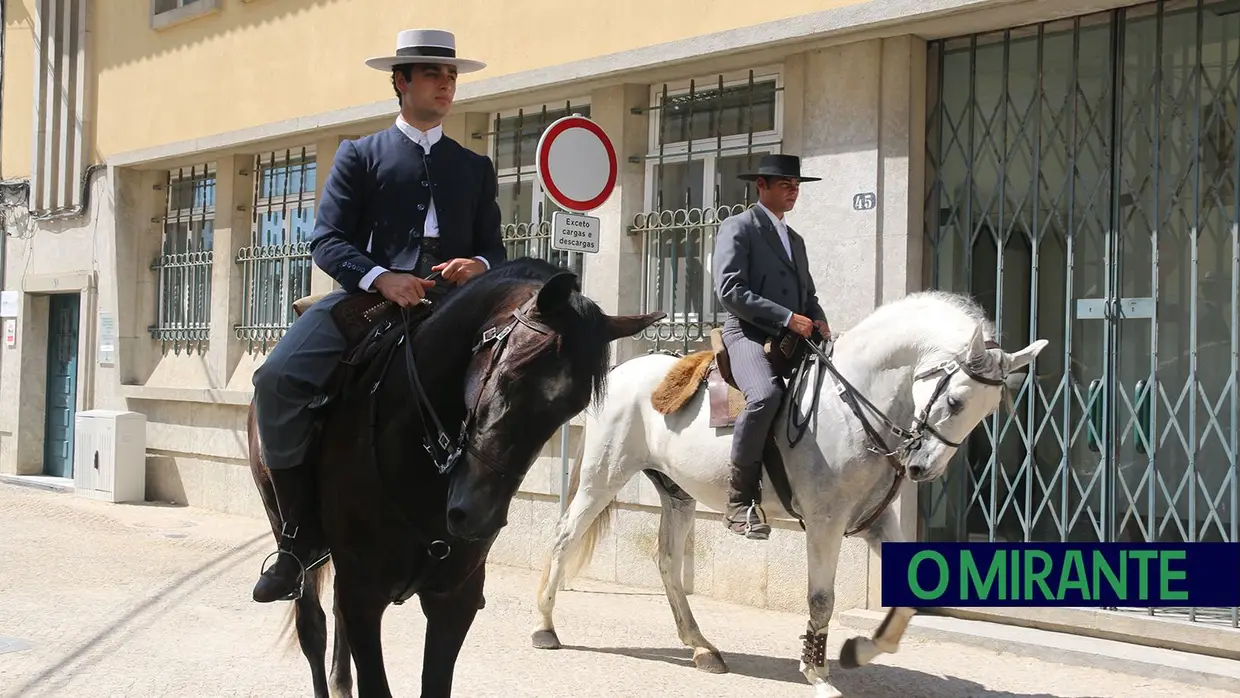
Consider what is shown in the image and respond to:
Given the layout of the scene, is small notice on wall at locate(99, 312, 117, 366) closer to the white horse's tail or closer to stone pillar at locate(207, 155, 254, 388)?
stone pillar at locate(207, 155, 254, 388)

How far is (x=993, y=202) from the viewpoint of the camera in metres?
7.88

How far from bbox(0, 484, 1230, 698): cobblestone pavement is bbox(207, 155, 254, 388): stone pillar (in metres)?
3.93

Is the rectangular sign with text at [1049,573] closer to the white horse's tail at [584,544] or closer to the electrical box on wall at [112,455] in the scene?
the white horse's tail at [584,544]

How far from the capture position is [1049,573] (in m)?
5.54

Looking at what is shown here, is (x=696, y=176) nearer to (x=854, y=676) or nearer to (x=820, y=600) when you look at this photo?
(x=854, y=676)

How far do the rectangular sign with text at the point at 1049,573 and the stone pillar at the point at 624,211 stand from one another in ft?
13.6

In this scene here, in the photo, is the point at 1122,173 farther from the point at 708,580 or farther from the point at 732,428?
the point at 708,580

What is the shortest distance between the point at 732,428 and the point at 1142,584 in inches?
82.9

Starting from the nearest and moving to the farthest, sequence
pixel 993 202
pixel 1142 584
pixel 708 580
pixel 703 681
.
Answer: pixel 1142 584 < pixel 703 681 < pixel 993 202 < pixel 708 580

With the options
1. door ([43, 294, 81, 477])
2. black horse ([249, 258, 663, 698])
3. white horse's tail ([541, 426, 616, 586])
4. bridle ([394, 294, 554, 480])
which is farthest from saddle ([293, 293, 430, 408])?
door ([43, 294, 81, 477])

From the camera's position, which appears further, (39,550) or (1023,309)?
(39,550)

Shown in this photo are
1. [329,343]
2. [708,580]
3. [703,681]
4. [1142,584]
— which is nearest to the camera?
[329,343]

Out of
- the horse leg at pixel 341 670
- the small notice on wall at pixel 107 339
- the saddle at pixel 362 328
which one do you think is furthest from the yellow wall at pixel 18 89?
the saddle at pixel 362 328

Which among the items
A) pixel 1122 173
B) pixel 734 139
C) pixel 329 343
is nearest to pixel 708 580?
pixel 734 139
